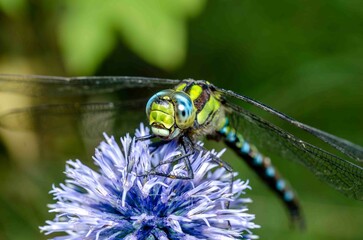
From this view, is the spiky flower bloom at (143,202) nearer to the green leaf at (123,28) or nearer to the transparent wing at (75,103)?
the transparent wing at (75,103)

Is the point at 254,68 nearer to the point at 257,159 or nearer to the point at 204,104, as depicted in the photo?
the point at 257,159

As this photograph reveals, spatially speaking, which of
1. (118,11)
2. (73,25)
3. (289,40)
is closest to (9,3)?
(73,25)

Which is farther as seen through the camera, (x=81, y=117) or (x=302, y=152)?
(x=81, y=117)

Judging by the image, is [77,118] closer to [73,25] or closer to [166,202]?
[73,25]

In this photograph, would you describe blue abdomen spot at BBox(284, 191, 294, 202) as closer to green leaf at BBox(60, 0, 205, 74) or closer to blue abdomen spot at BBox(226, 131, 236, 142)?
blue abdomen spot at BBox(226, 131, 236, 142)

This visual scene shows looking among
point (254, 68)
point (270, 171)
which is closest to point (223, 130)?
point (270, 171)

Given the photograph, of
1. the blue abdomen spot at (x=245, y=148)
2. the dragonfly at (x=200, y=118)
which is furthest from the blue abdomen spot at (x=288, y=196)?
the blue abdomen spot at (x=245, y=148)

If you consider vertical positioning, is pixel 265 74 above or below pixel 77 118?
above
